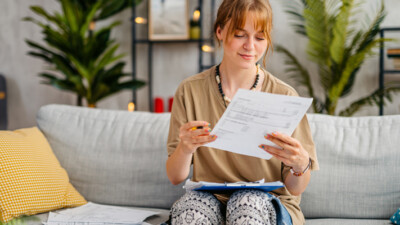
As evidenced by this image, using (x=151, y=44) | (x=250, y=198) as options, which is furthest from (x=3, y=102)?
(x=250, y=198)

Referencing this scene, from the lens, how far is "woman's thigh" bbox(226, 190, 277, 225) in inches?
44.8

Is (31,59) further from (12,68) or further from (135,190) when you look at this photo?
(135,190)

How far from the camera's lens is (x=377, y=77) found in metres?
3.28

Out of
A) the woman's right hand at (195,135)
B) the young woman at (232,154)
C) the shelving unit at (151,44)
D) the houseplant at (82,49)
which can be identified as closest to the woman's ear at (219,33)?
the young woman at (232,154)

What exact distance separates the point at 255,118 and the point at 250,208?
0.87ft

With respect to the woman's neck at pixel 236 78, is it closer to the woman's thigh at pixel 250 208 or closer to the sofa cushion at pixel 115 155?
the woman's thigh at pixel 250 208

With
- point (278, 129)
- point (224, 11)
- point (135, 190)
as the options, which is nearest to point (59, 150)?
point (135, 190)

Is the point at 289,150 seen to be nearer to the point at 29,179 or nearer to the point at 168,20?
the point at 29,179

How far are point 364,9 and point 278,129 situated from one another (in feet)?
8.27

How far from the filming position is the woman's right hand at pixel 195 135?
3.74 feet

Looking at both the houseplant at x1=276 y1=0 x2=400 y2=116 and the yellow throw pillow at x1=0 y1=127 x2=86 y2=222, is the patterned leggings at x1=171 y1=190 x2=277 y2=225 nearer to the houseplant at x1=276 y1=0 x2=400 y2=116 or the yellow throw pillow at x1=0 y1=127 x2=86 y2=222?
the yellow throw pillow at x1=0 y1=127 x2=86 y2=222

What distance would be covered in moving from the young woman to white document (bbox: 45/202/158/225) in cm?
28

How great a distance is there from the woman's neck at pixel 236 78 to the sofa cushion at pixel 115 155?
0.49 m

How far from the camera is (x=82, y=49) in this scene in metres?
3.14
